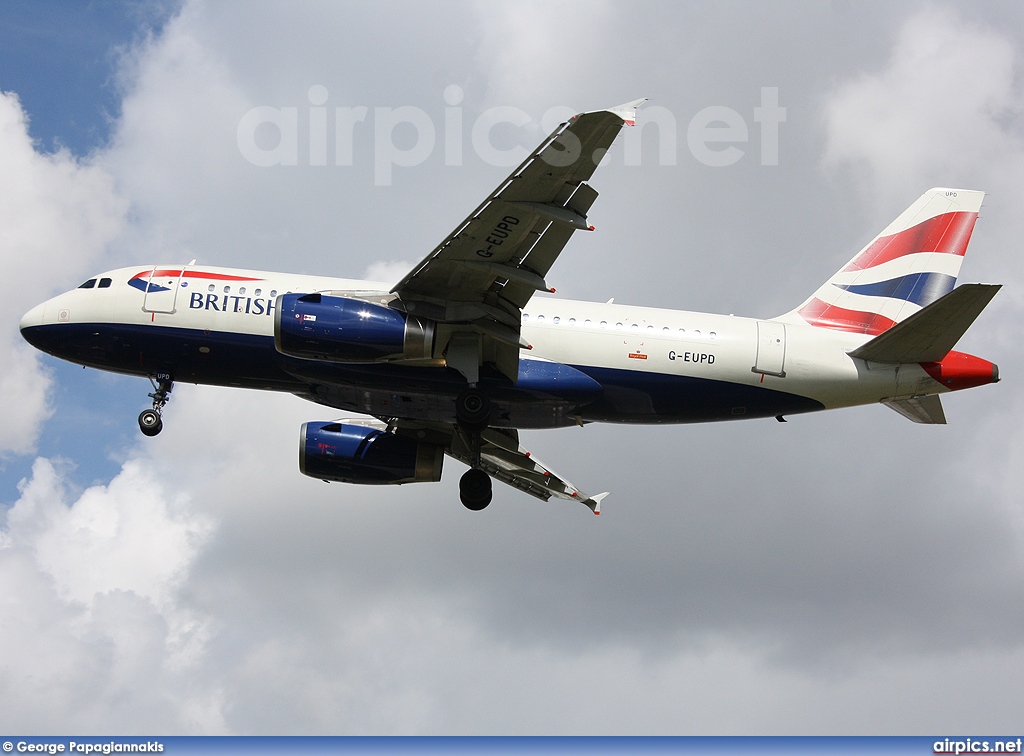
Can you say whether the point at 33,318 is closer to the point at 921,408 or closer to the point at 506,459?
the point at 506,459

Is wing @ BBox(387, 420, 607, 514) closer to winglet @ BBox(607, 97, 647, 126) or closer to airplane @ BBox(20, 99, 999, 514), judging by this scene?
airplane @ BBox(20, 99, 999, 514)

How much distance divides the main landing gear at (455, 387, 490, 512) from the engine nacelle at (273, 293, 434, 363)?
2390 mm

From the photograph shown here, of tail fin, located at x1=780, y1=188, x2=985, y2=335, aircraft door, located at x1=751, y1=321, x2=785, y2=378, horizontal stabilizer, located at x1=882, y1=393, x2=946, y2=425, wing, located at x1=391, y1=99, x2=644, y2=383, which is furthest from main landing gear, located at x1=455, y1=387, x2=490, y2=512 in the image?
horizontal stabilizer, located at x1=882, y1=393, x2=946, y2=425

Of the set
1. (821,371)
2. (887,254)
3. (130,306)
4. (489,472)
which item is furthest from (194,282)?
(887,254)

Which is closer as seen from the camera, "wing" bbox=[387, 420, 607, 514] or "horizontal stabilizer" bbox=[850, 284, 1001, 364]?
"horizontal stabilizer" bbox=[850, 284, 1001, 364]

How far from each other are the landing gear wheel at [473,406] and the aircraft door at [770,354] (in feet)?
25.5

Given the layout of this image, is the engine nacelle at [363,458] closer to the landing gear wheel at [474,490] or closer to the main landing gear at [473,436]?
the landing gear wheel at [474,490]

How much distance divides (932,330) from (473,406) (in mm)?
12798

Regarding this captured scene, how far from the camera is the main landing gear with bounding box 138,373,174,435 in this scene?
34.1m

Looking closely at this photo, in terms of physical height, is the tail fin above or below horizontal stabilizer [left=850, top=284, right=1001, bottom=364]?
above

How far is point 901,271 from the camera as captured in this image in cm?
3672

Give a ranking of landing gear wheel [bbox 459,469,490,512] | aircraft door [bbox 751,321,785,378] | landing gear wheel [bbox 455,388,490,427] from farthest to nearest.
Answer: landing gear wheel [bbox 459,469,490,512], aircraft door [bbox 751,321,785,378], landing gear wheel [bbox 455,388,490,427]

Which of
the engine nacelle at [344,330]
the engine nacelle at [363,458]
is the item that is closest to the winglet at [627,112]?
the engine nacelle at [344,330]

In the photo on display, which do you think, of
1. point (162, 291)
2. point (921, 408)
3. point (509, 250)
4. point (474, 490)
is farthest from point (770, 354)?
point (162, 291)
